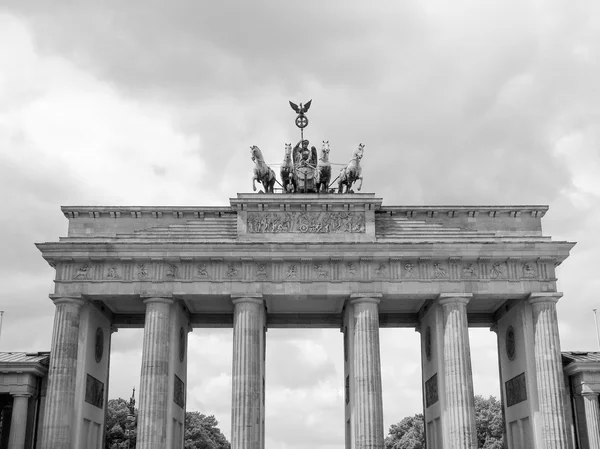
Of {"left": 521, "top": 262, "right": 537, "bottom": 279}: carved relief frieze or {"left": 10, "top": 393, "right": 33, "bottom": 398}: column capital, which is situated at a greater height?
{"left": 521, "top": 262, "right": 537, "bottom": 279}: carved relief frieze

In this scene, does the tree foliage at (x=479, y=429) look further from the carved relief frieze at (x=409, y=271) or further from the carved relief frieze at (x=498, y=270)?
the carved relief frieze at (x=409, y=271)

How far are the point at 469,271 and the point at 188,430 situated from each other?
60163 millimetres

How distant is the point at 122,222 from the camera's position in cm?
4375

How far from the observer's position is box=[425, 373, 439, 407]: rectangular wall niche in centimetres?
4351

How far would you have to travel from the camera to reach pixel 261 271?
41.6 metres

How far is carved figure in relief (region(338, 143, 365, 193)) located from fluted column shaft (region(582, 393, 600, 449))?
17.9 meters

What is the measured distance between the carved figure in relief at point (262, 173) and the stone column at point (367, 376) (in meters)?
8.82

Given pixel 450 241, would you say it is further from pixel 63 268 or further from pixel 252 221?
pixel 63 268

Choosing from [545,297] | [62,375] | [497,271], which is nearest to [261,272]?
[62,375]

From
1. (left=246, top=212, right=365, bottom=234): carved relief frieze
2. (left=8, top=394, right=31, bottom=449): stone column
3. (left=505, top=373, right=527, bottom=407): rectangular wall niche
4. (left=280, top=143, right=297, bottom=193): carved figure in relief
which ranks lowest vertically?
(left=8, top=394, right=31, bottom=449): stone column

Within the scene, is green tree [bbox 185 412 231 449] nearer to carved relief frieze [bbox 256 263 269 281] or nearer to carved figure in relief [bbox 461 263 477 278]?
carved relief frieze [bbox 256 263 269 281]

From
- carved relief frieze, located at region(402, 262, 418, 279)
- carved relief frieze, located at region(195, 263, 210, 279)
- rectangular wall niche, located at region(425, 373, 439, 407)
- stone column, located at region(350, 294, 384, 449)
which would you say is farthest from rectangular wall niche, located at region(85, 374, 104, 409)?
rectangular wall niche, located at region(425, 373, 439, 407)

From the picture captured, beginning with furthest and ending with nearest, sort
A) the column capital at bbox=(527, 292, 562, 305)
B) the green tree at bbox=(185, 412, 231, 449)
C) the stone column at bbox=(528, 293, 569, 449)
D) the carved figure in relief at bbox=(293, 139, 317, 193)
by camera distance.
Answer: the green tree at bbox=(185, 412, 231, 449) < the carved figure in relief at bbox=(293, 139, 317, 193) < the column capital at bbox=(527, 292, 562, 305) < the stone column at bbox=(528, 293, 569, 449)

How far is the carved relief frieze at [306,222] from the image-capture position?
42.7m
